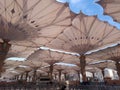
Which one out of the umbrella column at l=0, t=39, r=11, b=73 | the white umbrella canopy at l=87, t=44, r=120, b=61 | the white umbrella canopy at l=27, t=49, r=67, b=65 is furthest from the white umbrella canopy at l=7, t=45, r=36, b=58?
the white umbrella canopy at l=87, t=44, r=120, b=61

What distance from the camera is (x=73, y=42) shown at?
30.1 meters

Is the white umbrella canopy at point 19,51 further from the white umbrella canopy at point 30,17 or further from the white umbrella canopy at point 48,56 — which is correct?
the white umbrella canopy at point 30,17

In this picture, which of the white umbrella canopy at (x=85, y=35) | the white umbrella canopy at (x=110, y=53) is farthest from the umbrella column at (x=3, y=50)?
the white umbrella canopy at (x=110, y=53)

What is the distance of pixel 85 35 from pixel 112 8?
1063 cm

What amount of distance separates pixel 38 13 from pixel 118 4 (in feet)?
30.2

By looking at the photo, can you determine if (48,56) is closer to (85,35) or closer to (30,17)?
(85,35)

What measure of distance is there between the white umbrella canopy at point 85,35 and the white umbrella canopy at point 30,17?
3230 millimetres

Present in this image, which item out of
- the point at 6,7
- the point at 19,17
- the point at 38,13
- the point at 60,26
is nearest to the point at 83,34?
the point at 60,26

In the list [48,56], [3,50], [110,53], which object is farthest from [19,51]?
[110,53]

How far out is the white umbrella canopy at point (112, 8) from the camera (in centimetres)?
1690

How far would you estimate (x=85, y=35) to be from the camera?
28.3 metres

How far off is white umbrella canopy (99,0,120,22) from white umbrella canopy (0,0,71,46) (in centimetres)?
451

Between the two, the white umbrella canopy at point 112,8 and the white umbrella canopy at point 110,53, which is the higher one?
the white umbrella canopy at point 112,8

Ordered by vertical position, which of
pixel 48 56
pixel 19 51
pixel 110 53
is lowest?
pixel 110 53
